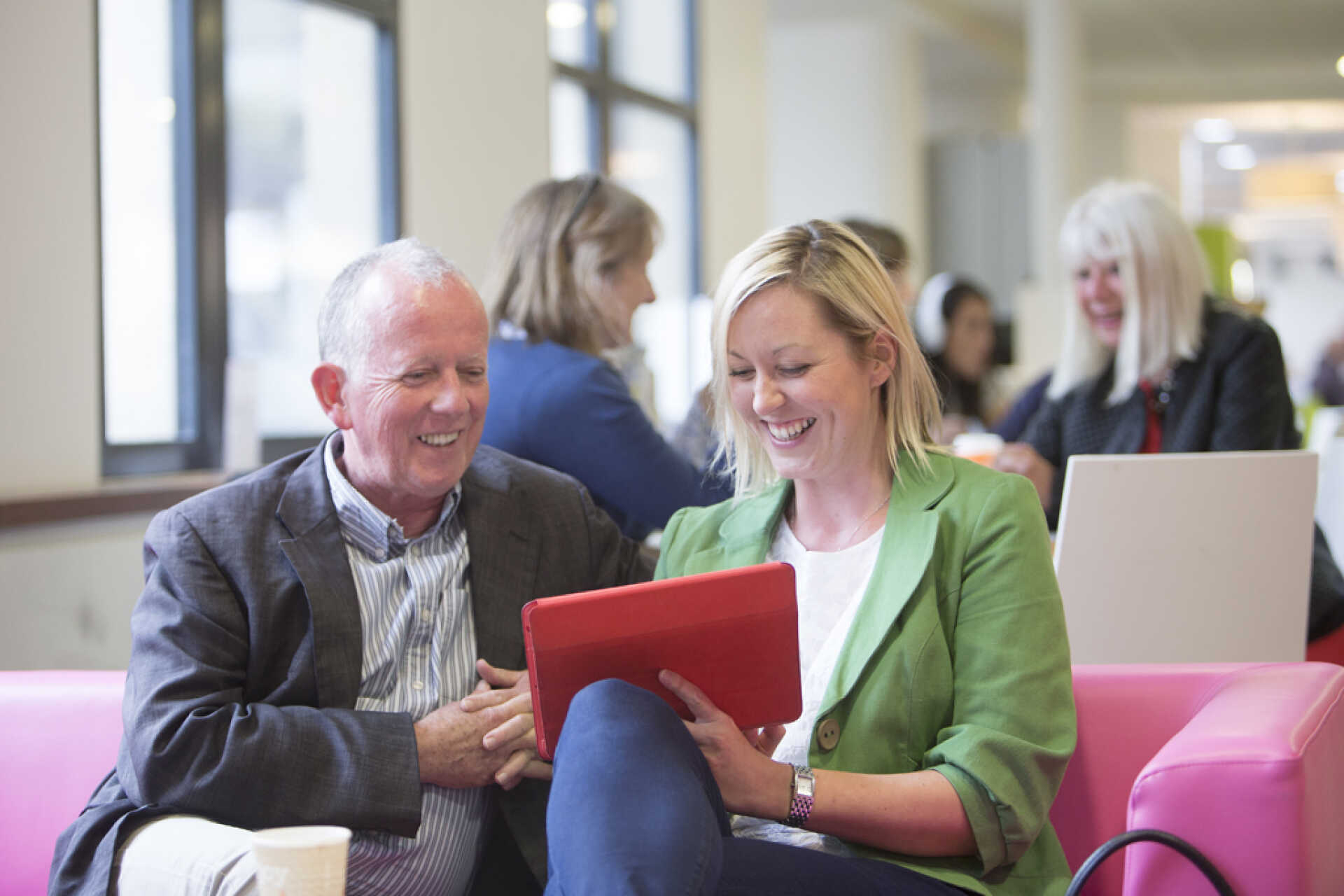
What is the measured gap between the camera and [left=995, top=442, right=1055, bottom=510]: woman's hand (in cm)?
291

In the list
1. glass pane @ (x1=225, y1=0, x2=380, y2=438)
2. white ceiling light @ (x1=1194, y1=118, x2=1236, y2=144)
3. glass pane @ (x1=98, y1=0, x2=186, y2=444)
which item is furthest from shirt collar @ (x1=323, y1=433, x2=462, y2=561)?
white ceiling light @ (x1=1194, y1=118, x2=1236, y2=144)

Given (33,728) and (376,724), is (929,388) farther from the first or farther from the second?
(33,728)

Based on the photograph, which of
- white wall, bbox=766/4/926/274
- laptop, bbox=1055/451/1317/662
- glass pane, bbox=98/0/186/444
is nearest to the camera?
laptop, bbox=1055/451/1317/662

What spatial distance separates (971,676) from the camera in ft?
5.01

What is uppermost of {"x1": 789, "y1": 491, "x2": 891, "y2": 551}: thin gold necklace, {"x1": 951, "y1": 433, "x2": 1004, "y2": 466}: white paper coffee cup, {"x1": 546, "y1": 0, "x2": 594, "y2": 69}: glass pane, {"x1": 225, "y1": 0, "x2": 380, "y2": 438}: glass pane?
{"x1": 546, "y1": 0, "x2": 594, "y2": 69}: glass pane

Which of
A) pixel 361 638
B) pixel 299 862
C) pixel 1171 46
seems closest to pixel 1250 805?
pixel 299 862

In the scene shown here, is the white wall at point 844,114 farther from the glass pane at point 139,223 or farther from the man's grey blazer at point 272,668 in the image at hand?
the man's grey blazer at point 272,668

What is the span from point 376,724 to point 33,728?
583 millimetres

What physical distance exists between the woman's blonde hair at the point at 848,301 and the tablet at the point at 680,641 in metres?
0.35

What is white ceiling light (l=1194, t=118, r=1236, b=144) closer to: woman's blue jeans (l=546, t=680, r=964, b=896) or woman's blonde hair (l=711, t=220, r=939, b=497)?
woman's blonde hair (l=711, t=220, r=939, b=497)

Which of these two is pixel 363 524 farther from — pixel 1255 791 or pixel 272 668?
pixel 1255 791

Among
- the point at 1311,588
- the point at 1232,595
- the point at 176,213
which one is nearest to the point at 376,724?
the point at 1232,595

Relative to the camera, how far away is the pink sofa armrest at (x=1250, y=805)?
135 centimetres

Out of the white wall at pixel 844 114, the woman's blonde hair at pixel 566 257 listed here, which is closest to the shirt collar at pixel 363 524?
Result: the woman's blonde hair at pixel 566 257
